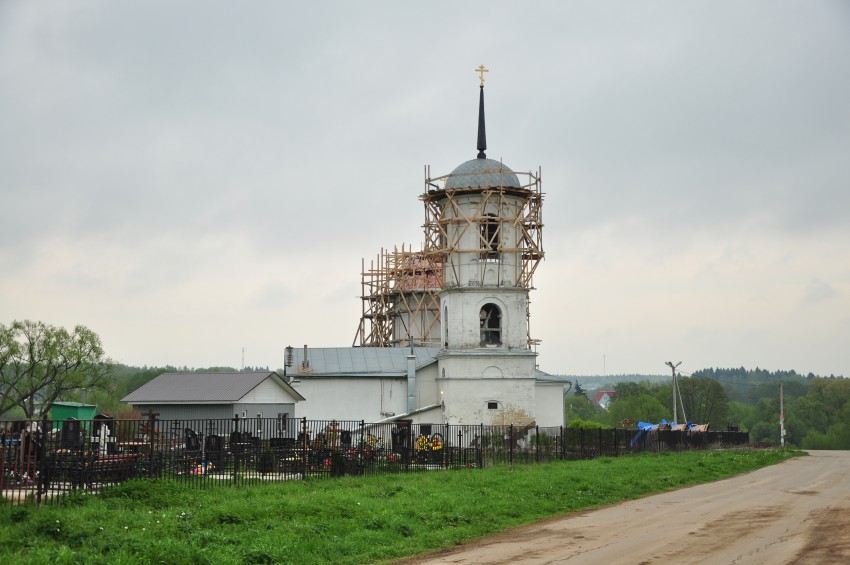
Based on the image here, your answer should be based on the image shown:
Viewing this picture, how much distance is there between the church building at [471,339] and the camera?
45219 mm

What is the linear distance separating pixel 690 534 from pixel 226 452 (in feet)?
41.1

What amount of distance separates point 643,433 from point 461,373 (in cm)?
989

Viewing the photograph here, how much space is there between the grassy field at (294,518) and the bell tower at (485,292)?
57.3ft

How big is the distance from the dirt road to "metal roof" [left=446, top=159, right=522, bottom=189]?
76.2 feet

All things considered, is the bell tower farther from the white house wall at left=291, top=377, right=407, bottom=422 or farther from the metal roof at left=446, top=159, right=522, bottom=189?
the white house wall at left=291, top=377, right=407, bottom=422

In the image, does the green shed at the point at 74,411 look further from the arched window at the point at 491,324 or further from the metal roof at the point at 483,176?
the metal roof at the point at 483,176

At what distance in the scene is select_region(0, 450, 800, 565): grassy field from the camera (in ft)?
45.5

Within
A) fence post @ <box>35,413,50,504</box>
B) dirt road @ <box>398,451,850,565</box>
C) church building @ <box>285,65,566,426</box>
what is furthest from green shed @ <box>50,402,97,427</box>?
dirt road @ <box>398,451,850,565</box>

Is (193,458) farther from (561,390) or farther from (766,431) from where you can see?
(766,431)

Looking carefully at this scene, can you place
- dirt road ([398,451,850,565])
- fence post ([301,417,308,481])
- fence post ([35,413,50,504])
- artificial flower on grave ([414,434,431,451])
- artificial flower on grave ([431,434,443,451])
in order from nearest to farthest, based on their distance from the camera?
dirt road ([398,451,850,565]), fence post ([35,413,50,504]), fence post ([301,417,308,481]), artificial flower on grave ([414,434,431,451]), artificial flower on grave ([431,434,443,451])

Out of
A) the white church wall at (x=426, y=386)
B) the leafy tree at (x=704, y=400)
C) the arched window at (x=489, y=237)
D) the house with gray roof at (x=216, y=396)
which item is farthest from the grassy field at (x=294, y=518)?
the leafy tree at (x=704, y=400)

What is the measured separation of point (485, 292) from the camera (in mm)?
45875

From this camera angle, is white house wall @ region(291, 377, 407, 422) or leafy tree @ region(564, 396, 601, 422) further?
leafy tree @ region(564, 396, 601, 422)

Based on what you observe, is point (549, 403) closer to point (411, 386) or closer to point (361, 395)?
point (411, 386)
